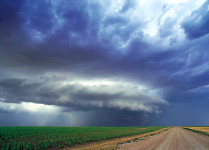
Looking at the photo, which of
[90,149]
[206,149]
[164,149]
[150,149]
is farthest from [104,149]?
[206,149]

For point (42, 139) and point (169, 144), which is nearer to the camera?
point (169, 144)

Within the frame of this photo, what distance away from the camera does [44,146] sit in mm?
23500

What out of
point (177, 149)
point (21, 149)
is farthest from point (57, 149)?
point (177, 149)

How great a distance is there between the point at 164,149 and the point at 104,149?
750cm

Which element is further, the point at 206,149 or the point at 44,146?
the point at 44,146

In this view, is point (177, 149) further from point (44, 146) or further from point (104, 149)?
point (44, 146)

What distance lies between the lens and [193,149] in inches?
729

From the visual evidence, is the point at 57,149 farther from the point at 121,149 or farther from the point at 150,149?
the point at 150,149

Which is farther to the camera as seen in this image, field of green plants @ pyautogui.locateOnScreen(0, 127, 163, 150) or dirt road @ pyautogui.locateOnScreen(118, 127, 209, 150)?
field of green plants @ pyautogui.locateOnScreen(0, 127, 163, 150)

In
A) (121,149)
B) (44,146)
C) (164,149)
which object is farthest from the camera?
(44,146)

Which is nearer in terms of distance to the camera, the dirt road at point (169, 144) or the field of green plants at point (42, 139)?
the dirt road at point (169, 144)

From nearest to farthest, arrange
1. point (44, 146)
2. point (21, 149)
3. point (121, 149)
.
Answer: point (121, 149)
point (21, 149)
point (44, 146)

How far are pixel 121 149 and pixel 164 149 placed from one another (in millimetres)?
5321

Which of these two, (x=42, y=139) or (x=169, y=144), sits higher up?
(x=169, y=144)
